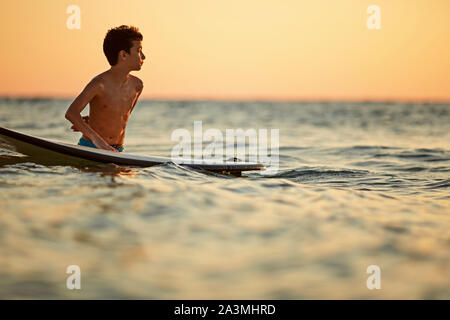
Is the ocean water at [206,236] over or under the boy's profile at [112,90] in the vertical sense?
under

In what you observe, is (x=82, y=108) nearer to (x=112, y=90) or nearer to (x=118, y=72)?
(x=112, y=90)

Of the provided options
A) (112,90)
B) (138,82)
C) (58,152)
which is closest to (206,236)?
(58,152)

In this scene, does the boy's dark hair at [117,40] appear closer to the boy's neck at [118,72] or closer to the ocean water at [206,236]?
the boy's neck at [118,72]

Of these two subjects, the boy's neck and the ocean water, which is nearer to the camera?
the ocean water

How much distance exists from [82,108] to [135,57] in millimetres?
891

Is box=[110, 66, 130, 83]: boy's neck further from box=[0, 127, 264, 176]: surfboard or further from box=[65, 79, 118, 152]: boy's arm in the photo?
box=[0, 127, 264, 176]: surfboard

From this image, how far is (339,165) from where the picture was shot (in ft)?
26.9

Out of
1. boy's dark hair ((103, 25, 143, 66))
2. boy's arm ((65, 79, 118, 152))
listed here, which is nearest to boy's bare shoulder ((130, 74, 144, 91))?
boy's dark hair ((103, 25, 143, 66))

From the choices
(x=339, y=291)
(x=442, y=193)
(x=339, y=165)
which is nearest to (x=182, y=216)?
(x=339, y=291)

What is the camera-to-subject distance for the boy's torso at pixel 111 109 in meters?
5.34

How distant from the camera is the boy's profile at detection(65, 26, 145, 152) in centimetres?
521

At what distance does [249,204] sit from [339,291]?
1.67 metres

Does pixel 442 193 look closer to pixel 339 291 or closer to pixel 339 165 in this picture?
pixel 339 165

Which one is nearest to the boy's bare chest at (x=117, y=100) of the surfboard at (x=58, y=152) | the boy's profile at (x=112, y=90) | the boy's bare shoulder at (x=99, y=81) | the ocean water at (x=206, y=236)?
the boy's profile at (x=112, y=90)
